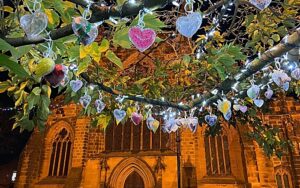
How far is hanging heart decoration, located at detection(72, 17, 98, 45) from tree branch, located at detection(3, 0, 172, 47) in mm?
90

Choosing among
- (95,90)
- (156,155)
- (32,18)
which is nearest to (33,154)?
(156,155)

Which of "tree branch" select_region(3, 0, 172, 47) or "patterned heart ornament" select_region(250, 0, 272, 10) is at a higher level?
"patterned heart ornament" select_region(250, 0, 272, 10)

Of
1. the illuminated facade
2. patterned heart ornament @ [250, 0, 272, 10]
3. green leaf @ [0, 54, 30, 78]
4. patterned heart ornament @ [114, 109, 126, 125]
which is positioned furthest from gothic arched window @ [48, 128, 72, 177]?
green leaf @ [0, 54, 30, 78]

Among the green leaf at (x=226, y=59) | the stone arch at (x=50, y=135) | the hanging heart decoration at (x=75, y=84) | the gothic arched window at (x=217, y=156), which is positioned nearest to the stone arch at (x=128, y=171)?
the gothic arched window at (x=217, y=156)

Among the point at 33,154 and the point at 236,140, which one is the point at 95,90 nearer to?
the point at 236,140

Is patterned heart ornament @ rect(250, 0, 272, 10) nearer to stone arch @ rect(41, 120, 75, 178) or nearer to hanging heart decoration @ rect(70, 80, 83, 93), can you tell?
hanging heart decoration @ rect(70, 80, 83, 93)

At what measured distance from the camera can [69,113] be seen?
1276cm

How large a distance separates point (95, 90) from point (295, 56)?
7.75 feet

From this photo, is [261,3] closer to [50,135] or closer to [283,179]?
[283,179]

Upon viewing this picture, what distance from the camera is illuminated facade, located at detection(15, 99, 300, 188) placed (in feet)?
34.2

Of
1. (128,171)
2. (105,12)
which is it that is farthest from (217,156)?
(105,12)

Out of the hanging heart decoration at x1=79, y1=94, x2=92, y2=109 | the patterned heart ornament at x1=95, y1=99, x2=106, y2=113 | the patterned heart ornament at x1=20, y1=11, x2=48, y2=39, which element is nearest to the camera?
the patterned heart ornament at x1=20, y1=11, x2=48, y2=39

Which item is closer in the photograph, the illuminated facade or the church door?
the illuminated facade

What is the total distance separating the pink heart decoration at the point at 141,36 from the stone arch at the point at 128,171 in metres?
9.43
